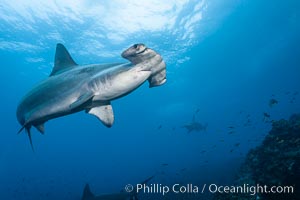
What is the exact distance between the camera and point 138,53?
3.69 m

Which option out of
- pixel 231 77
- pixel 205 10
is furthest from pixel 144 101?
pixel 205 10

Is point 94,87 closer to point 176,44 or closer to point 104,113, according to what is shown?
point 104,113

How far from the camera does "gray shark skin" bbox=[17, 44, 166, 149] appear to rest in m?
3.94

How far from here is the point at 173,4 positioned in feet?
77.9

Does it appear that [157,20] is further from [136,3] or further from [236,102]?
[236,102]

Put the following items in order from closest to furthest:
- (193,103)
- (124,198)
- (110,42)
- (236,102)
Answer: (124,198) < (110,42) < (193,103) < (236,102)

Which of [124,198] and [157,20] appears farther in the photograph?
[157,20]

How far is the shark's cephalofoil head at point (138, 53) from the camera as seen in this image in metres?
3.58

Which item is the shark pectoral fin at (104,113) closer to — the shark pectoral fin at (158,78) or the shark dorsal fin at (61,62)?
the shark pectoral fin at (158,78)

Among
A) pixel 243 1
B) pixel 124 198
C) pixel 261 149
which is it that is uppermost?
pixel 243 1

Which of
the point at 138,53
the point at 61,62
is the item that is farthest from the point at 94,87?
the point at 61,62

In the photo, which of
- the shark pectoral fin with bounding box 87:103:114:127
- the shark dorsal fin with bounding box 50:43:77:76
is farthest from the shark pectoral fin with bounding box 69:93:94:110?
the shark dorsal fin with bounding box 50:43:77:76

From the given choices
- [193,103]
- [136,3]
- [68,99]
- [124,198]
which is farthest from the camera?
[193,103]

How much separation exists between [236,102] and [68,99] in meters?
84.2
